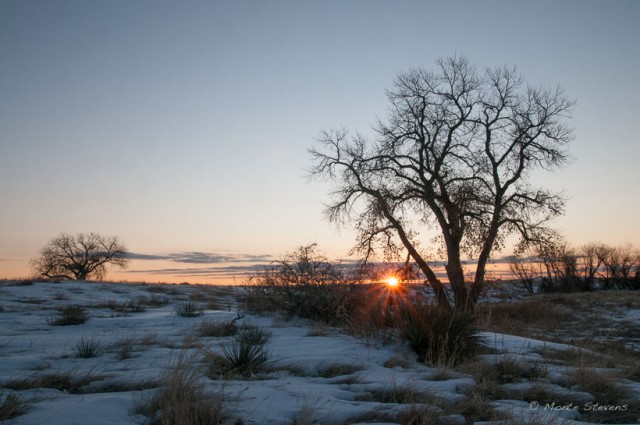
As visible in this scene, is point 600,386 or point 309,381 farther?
point 600,386

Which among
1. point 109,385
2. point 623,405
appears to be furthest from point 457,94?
point 109,385

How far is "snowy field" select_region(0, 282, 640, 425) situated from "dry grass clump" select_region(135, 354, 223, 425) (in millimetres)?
66

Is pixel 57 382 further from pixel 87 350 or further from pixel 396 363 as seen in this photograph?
pixel 396 363

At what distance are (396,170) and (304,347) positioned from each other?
15.1m

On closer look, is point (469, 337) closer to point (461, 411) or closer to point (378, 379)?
point (378, 379)

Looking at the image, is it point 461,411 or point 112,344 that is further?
point 112,344

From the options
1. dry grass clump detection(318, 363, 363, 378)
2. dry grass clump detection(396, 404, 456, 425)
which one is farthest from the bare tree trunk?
dry grass clump detection(396, 404, 456, 425)

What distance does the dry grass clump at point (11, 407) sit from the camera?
295cm

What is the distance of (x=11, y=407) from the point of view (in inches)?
119

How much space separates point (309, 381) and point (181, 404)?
1731mm

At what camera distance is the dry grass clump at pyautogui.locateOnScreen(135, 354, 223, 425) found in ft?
9.75

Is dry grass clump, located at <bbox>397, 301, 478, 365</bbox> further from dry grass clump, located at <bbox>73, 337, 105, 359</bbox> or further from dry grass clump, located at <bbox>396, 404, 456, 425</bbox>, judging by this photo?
dry grass clump, located at <bbox>73, 337, 105, 359</bbox>

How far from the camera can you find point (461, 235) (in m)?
19.1

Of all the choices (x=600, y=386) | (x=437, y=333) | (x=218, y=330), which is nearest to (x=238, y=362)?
(x=218, y=330)
